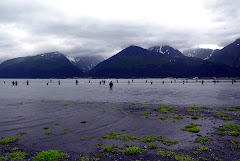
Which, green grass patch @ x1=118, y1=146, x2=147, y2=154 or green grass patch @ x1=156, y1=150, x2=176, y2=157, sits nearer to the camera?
green grass patch @ x1=156, y1=150, x2=176, y2=157

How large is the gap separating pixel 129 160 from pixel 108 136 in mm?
5008

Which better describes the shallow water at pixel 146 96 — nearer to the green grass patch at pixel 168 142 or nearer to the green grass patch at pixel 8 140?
the green grass patch at pixel 168 142

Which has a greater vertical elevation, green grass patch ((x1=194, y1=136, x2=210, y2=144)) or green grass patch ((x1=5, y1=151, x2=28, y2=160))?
green grass patch ((x1=5, y1=151, x2=28, y2=160))

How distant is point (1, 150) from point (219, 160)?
1482cm

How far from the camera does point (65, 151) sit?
13.1 m

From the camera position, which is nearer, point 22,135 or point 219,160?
point 219,160

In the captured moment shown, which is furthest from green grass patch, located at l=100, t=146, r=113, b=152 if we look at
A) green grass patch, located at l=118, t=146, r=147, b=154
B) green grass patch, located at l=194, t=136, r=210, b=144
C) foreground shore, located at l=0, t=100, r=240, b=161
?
green grass patch, located at l=194, t=136, r=210, b=144

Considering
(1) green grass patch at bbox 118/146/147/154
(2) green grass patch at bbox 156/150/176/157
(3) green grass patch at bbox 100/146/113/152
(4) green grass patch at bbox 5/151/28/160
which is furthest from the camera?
(3) green grass patch at bbox 100/146/113/152

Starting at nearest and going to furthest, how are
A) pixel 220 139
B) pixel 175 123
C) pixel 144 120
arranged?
pixel 220 139 → pixel 175 123 → pixel 144 120

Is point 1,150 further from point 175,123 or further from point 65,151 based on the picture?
point 175,123

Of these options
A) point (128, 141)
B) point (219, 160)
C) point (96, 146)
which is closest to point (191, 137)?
point (219, 160)

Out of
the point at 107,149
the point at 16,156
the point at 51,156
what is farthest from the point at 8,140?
the point at 107,149

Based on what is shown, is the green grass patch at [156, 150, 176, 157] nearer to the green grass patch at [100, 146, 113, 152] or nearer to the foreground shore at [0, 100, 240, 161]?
the foreground shore at [0, 100, 240, 161]

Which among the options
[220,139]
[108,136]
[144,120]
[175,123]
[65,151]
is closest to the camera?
[65,151]
